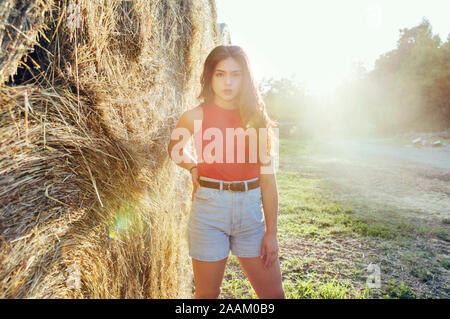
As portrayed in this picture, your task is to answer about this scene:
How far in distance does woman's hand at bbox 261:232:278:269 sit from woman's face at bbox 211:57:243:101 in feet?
3.18

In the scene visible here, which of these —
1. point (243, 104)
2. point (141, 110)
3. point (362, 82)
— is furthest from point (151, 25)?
point (362, 82)

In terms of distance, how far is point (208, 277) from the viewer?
1874 mm

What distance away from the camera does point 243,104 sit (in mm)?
1996

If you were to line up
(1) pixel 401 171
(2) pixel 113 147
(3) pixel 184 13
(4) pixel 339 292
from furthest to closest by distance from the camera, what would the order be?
1. (1) pixel 401 171
2. (4) pixel 339 292
3. (3) pixel 184 13
4. (2) pixel 113 147

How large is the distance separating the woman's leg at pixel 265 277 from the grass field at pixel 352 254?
3.71ft

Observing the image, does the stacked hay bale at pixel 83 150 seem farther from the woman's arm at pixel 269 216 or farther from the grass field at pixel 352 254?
the grass field at pixel 352 254

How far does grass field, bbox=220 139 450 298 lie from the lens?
2973 millimetres

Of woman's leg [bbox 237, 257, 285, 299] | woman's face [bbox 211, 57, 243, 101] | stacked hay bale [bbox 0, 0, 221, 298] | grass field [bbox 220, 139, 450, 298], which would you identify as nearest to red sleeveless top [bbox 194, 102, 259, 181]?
woman's face [bbox 211, 57, 243, 101]

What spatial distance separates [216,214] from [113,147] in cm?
74

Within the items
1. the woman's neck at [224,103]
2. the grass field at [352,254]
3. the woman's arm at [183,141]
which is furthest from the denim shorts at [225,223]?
the grass field at [352,254]

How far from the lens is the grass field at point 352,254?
297 centimetres

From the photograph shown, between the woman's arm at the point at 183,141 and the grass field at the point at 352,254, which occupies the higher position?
the woman's arm at the point at 183,141
